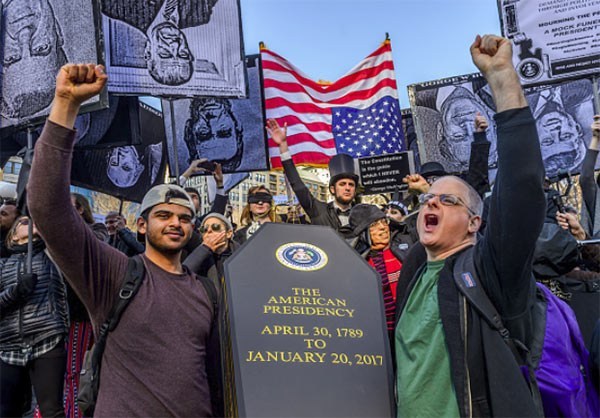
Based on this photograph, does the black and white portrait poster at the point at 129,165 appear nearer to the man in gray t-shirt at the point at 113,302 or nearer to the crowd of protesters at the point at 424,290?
the crowd of protesters at the point at 424,290

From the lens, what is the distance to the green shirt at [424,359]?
252 cm

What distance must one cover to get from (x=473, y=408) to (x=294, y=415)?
72cm

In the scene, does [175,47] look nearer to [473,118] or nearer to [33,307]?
[33,307]

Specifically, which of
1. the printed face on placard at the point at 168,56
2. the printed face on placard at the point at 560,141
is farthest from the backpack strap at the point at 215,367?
the printed face on placard at the point at 560,141

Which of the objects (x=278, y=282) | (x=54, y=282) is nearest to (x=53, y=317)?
(x=54, y=282)

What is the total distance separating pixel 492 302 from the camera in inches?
100

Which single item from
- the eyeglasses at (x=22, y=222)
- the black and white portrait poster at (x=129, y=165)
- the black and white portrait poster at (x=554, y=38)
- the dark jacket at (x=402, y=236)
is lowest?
the dark jacket at (x=402, y=236)

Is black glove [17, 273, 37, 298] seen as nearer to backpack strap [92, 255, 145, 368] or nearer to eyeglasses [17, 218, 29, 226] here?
eyeglasses [17, 218, 29, 226]

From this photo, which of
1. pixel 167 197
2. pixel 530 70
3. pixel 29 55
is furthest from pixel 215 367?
pixel 530 70

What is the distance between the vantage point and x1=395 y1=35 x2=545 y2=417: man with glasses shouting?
238cm

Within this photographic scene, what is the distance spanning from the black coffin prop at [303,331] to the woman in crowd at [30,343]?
2.14 meters

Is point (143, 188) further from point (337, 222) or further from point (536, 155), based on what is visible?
point (536, 155)

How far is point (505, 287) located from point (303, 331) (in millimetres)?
919

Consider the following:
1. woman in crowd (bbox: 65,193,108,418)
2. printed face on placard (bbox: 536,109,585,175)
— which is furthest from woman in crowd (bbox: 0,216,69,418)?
printed face on placard (bbox: 536,109,585,175)
